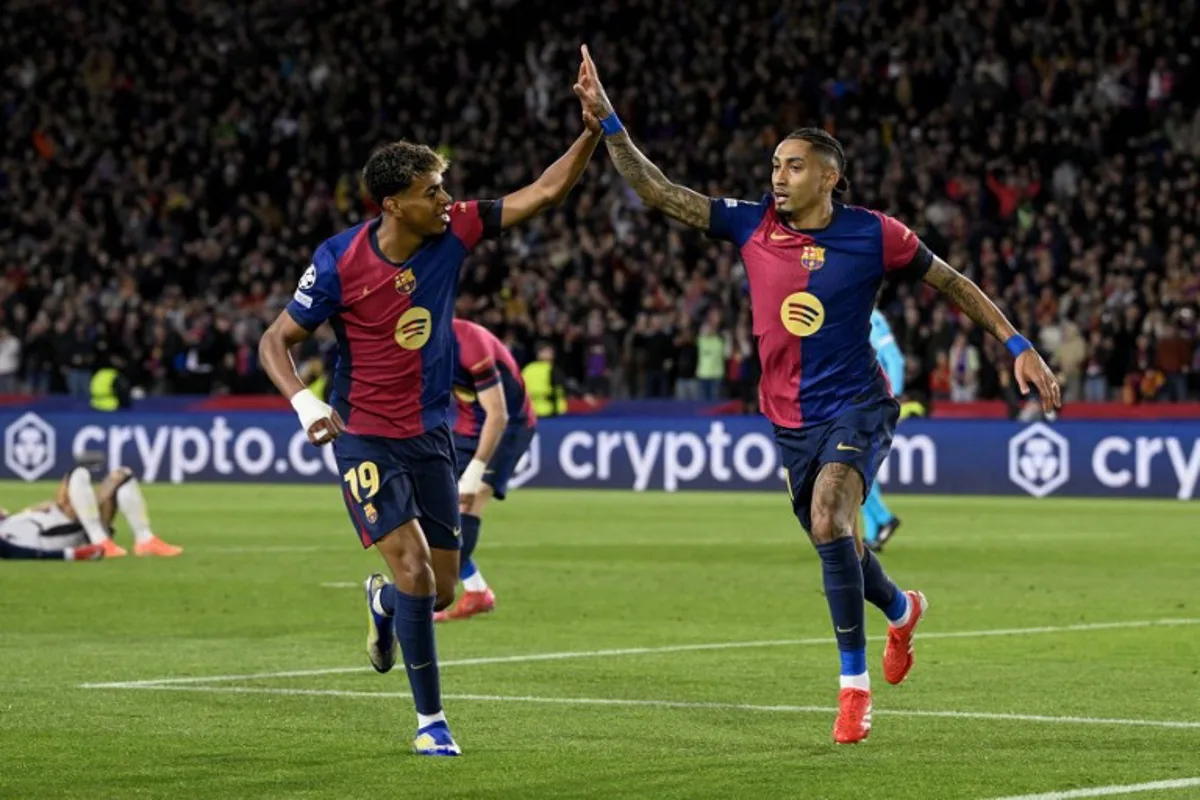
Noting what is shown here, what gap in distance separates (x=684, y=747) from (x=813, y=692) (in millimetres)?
2009

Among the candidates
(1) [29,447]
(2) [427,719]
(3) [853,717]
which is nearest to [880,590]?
(3) [853,717]

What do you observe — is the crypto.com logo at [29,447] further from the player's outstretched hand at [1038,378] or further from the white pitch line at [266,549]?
the player's outstretched hand at [1038,378]

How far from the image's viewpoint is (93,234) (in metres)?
43.9

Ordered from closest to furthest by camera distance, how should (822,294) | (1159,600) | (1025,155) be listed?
(822,294) → (1159,600) → (1025,155)

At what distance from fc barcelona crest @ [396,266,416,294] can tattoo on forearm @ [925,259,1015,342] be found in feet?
6.67

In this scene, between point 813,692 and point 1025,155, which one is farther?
point 1025,155

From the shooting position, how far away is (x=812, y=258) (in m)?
9.72

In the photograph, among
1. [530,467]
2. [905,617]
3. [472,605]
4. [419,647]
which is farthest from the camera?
[530,467]

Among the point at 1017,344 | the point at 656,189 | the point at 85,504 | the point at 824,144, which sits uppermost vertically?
the point at 824,144

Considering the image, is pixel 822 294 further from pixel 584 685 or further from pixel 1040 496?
pixel 1040 496

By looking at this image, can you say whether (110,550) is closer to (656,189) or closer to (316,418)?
(656,189)

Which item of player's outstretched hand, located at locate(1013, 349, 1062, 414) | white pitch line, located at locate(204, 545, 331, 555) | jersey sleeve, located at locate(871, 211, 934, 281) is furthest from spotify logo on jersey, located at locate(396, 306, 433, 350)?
white pitch line, located at locate(204, 545, 331, 555)

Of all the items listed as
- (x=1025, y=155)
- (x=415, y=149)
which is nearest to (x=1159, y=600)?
(x=415, y=149)

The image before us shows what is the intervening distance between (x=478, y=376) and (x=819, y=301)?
558cm
